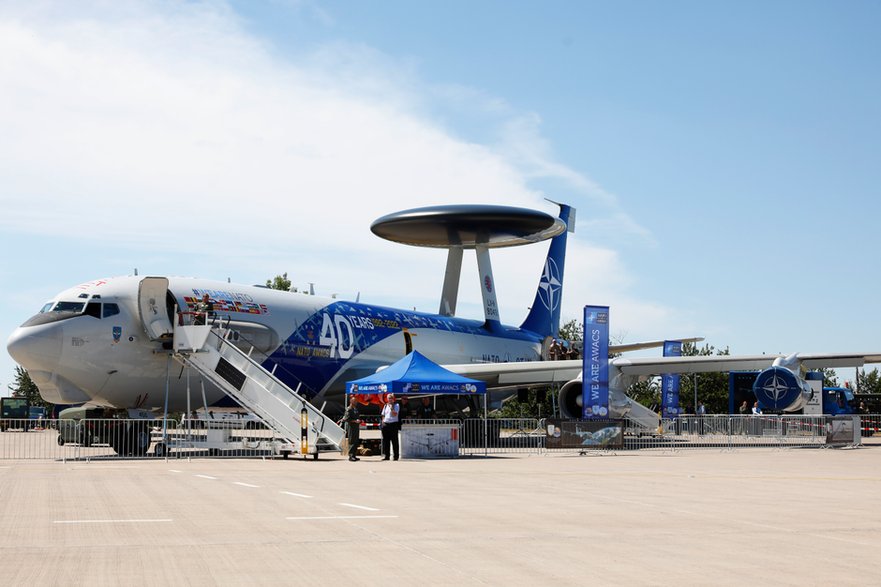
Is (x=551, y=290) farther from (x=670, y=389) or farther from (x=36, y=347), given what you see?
(x=36, y=347)

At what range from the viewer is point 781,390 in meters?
32.9

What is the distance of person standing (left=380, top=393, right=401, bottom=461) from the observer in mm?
23156

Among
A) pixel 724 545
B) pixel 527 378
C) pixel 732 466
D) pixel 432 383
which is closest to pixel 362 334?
pixel 527 378

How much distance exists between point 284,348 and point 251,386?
4438mm

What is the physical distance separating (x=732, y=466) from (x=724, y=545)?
43.3ft

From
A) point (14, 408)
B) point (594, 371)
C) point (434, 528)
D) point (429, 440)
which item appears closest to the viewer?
point (434, 528)

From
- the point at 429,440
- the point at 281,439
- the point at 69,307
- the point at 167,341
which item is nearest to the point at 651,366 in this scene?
the point at 429,440

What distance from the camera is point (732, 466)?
21.3 metres

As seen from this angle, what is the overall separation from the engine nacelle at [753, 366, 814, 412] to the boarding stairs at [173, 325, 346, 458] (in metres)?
15.9

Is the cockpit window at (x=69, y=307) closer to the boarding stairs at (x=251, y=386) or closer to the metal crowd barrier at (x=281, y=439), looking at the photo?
the boarding stairs at (x=251, y=386)

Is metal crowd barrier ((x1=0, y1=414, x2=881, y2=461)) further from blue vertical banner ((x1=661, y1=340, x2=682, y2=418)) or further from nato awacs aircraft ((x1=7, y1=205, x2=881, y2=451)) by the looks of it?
blue vertical banner ((x1=661, y1=340, x2=682, y2=418))

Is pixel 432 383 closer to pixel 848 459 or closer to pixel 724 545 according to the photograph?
pixel 848 459

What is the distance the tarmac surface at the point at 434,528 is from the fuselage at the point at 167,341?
5669mm

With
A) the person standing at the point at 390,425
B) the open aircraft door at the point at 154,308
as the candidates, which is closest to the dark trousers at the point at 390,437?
the person standing at the point at 390,425
